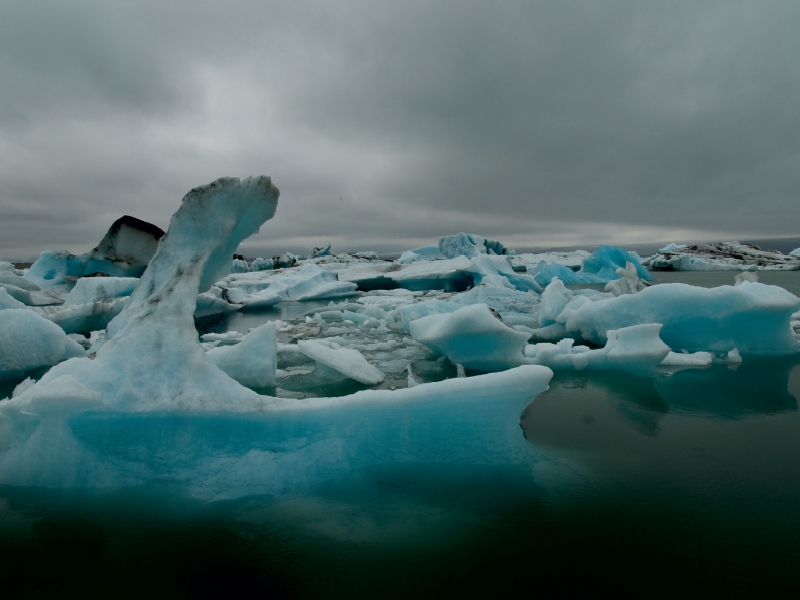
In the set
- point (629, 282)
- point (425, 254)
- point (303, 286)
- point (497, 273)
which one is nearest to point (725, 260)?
point (425, 254)

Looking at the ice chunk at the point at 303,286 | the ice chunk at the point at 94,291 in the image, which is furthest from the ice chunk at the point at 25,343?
the ice chunk at the point at 303,286

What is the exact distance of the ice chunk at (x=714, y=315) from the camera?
4820 mm

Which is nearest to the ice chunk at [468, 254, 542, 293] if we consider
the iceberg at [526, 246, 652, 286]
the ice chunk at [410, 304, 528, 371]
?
the iceberg at [526, 246, 652, 286]

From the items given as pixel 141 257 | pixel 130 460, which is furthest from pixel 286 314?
pixel 130 460

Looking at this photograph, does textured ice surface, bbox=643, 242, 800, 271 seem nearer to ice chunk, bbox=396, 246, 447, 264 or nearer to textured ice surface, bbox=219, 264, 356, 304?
ice chunk, bbox=396, 246, 447, 264

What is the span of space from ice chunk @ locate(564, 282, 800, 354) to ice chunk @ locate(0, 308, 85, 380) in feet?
21.1

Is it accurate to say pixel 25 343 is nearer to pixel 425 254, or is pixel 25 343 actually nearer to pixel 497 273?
pixel 497 273

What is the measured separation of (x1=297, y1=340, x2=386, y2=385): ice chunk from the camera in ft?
13.3

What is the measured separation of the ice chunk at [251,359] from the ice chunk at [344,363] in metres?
0.31

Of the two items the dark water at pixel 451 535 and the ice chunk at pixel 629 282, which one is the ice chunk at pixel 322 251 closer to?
the ice chunk at pixel 629 282

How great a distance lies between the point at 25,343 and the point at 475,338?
4675mm

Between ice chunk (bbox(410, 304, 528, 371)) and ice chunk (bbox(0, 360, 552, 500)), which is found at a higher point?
ice chunk (bbox(410, 304, 528, 371))

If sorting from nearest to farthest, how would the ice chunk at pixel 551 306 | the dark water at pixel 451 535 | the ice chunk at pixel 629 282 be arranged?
the dark water at pixel 451 535, the ice chunk at pixel 551 306, the ice chunk at pixel 629 282

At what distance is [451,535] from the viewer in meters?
1.93
